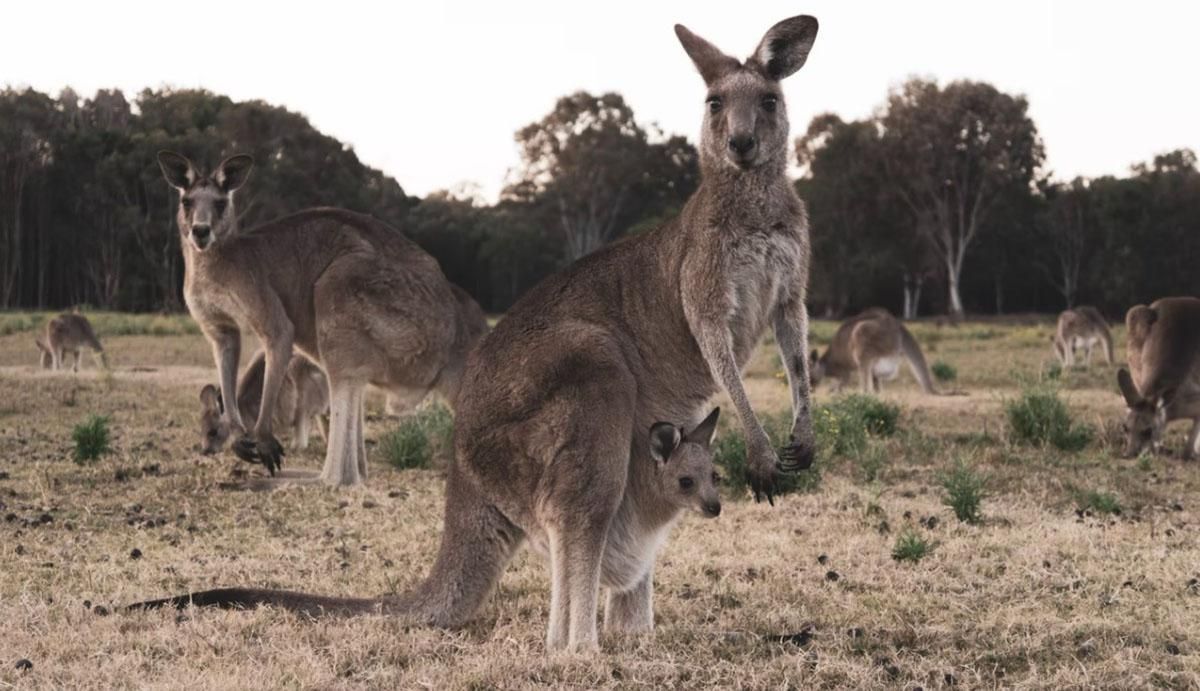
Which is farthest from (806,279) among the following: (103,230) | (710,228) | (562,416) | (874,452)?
(103,230)

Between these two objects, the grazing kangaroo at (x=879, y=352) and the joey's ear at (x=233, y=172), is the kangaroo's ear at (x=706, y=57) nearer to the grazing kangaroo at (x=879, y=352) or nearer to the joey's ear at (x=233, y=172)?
the joey's ear at (x=233, y=172)

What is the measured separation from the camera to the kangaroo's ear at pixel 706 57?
4168 mm

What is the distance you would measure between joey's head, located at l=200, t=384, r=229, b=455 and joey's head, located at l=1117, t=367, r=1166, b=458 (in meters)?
6.61

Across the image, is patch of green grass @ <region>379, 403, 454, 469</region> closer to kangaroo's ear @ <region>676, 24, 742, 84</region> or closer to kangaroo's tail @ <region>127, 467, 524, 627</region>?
kangaroo's tail @ <region>127, 467, 524, 627</region>

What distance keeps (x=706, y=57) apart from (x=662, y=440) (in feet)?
4.37

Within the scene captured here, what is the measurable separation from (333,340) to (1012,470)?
178 inches

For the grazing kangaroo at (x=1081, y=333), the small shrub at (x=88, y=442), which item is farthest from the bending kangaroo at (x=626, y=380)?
the grazing kangaroo at (x=1081, y=333)

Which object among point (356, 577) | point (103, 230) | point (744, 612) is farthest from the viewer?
point (103, 230)

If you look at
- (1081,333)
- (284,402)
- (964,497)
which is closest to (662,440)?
(964,497)

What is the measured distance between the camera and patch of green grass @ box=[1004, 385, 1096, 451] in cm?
923

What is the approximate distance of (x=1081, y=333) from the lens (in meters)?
17.6

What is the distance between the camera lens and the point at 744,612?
4680 mm

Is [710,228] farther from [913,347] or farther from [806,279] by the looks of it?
[913,347]

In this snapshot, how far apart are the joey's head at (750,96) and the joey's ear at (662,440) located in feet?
2.93
